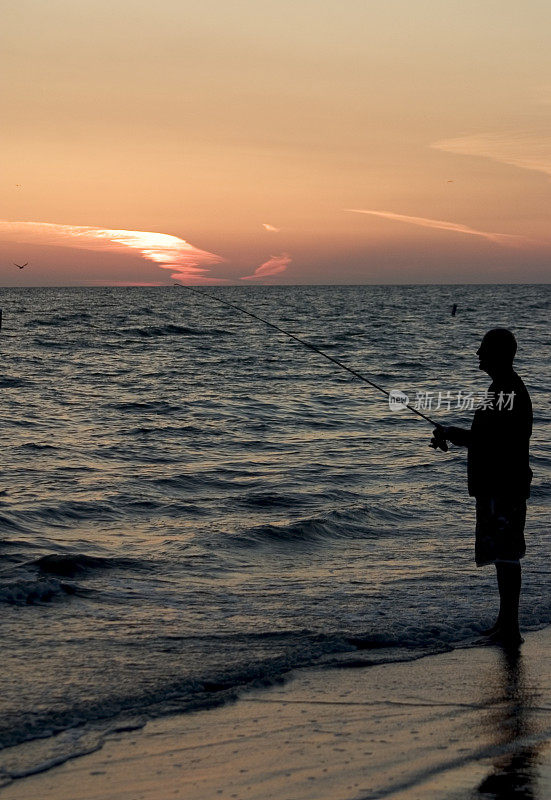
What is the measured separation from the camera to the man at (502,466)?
15.3 feet

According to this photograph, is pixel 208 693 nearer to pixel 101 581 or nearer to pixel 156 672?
pixel 156 672

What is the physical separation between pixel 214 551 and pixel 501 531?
2866mm

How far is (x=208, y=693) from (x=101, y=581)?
2.15m

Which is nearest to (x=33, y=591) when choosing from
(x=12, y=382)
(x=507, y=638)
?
(x=507, y=638)

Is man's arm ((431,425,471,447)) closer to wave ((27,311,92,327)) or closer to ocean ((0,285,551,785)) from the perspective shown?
ocean ((0,285,551,785))

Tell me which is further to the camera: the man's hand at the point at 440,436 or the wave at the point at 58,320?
the wave at the point at 58,320

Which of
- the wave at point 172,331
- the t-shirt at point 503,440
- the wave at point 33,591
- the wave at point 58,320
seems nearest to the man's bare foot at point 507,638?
the t-shirt at point 503,440

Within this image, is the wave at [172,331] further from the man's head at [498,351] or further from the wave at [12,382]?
the man's head at [498,351]

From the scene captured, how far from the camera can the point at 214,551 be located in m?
7.03

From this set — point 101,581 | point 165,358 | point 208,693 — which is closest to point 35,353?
point 165,358

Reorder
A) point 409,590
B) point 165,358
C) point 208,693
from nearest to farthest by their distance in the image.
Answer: point 208,693 < point 409,590 < point 165,358

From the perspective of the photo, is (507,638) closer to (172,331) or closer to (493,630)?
(493,630)

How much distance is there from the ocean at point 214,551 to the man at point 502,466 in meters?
0.42

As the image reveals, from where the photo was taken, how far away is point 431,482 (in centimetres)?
997
